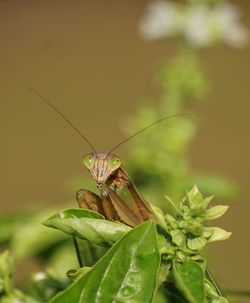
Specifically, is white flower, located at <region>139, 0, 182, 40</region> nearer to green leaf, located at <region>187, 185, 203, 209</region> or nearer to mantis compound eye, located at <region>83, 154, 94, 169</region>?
mantis compound eye, located at <region>83, 154, 94, 169</region>

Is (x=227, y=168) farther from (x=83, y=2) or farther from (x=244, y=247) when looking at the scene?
(x=83, y=2)

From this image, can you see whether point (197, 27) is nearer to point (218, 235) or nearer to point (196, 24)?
point (196, 24)

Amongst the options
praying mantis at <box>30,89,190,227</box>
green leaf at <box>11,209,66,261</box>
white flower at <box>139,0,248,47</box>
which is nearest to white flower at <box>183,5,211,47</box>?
white flower at <box>139,0,248,47</box>

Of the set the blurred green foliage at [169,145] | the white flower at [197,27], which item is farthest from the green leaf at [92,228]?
the white flower at [197,27]

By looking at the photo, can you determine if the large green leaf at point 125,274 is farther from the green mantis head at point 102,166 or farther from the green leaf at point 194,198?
the green mantis head at point 102,166

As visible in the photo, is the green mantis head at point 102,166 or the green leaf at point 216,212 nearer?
the green leaf at point 216,212

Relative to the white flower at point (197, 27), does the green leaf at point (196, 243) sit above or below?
below

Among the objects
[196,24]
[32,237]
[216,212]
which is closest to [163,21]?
[196,24]
